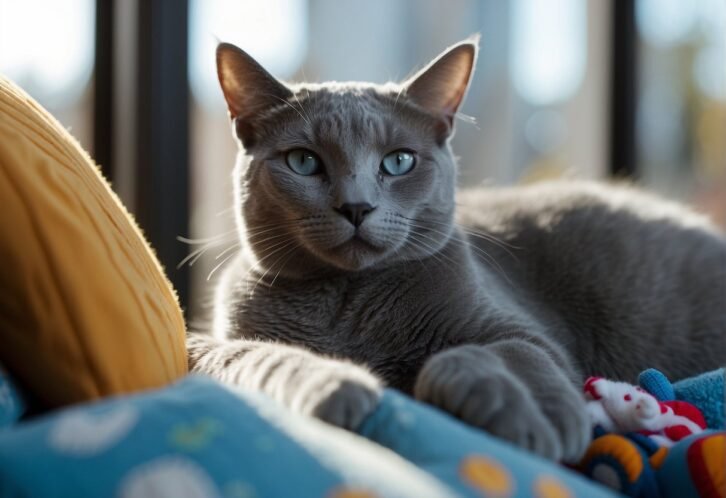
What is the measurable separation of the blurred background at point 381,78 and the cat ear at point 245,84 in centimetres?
17

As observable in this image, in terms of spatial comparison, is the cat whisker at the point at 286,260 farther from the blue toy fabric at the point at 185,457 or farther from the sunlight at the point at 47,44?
the sunlight at the point at 47,44

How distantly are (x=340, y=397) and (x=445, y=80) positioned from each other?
799 mm

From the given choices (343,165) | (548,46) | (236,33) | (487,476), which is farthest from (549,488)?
(548,46)

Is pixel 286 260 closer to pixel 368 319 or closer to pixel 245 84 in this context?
pixel 368 319

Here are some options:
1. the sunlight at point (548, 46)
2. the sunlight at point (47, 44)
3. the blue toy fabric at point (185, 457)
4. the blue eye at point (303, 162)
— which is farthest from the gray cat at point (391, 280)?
the sunlight at point (548, 46)

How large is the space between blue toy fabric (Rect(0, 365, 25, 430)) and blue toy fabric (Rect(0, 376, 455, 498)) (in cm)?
17

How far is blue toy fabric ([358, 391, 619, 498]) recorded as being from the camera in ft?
2.20

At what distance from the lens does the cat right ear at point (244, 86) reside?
136cm

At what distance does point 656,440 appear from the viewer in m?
0.94

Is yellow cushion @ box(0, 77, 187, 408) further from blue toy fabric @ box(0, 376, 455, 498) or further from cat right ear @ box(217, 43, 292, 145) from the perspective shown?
cat right ear @ box(217, 43, 292, 145)

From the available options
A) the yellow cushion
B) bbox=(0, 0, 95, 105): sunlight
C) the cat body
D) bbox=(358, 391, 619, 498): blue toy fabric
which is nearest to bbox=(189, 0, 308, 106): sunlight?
bbox=(0, 0, 95, 105): sunlight

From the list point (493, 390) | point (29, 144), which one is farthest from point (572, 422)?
point (29, 144)

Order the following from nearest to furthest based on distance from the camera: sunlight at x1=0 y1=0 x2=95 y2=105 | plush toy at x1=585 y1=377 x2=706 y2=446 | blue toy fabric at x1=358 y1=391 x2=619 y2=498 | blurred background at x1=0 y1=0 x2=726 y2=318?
blue toy fabric at x1=358 y1=391 x2=619 y2=498
plush toy at x1=585 y1=377 x2=706 y2=446
sunlight at x1=0 y1=0 x2=95 y2=105
blurred background at x1=0 y1=0 x2=726 y2=318

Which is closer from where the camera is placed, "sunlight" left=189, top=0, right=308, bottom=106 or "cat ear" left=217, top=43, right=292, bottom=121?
"cat ear" left=217, top=43, right=292, bottom=121
